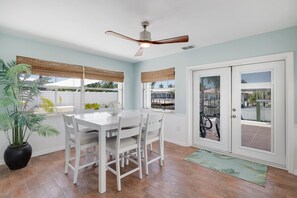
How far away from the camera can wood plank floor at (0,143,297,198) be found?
1.97 m


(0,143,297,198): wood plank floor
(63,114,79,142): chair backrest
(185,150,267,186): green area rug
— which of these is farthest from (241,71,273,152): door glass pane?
(63,114,79,142): chair backrest

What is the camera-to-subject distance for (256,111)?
117 inches

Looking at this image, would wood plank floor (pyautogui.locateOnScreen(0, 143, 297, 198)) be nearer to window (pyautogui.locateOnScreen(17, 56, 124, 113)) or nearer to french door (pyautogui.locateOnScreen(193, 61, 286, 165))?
french door (pyautogui.locateOnScreen(193, 61, 286, 165))

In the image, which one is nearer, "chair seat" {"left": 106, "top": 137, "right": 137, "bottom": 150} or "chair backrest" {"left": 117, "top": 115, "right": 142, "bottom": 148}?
"chair backrest" {"left": 117, "top": 115, "right": 142, "bottom": 148}

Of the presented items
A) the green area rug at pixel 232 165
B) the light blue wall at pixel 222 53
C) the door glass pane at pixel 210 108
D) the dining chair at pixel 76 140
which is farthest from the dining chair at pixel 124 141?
the door glass pane at pixel 210 108

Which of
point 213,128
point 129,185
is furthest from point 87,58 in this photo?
point 213,128

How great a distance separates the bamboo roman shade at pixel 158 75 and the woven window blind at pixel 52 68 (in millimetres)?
1844

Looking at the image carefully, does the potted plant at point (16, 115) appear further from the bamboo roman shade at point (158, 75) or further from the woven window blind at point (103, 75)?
the bamboo roman shade at point (158, 75)

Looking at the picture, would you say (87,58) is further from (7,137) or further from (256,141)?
(256,141)

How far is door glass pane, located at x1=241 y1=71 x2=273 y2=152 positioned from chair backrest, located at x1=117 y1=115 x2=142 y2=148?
226 centimetres

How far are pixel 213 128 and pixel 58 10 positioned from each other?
3.69 meters

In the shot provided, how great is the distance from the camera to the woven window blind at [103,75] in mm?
3930

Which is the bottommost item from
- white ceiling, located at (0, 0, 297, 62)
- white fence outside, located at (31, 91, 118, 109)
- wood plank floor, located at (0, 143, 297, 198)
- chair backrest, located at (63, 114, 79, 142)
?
wood plank floor, located at (0, 143, 297, 198)

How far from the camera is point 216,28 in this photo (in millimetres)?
2551
